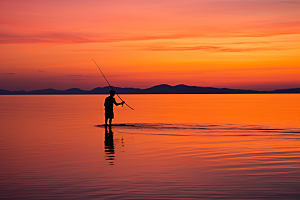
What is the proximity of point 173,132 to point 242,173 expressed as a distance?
10.8 m

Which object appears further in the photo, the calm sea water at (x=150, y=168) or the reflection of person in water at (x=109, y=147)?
the reflection of person in water at (x=109, y=147)

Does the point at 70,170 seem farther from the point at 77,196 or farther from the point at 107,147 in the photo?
the point at 107,147

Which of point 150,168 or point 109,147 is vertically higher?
point 109,147

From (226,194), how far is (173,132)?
42.0ft

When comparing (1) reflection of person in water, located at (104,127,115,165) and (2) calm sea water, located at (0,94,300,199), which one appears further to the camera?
(1) reflection of person in water, located at (104,127,115,165)

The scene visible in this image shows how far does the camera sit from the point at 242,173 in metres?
10.4

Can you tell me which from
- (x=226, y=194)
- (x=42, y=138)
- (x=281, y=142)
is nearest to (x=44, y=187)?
(x=226, y=194)

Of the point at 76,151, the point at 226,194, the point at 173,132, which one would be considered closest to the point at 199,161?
the point at 226,194

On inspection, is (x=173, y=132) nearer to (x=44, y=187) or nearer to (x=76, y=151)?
(x=76, y=151)

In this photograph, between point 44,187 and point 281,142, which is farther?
point 281,142

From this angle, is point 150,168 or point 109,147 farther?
point 109,147

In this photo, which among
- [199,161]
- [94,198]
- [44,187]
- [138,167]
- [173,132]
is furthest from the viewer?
[173,132]

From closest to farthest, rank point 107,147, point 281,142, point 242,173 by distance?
point 242,173
point 107,147
point 281,142

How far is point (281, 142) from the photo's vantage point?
1684cm
